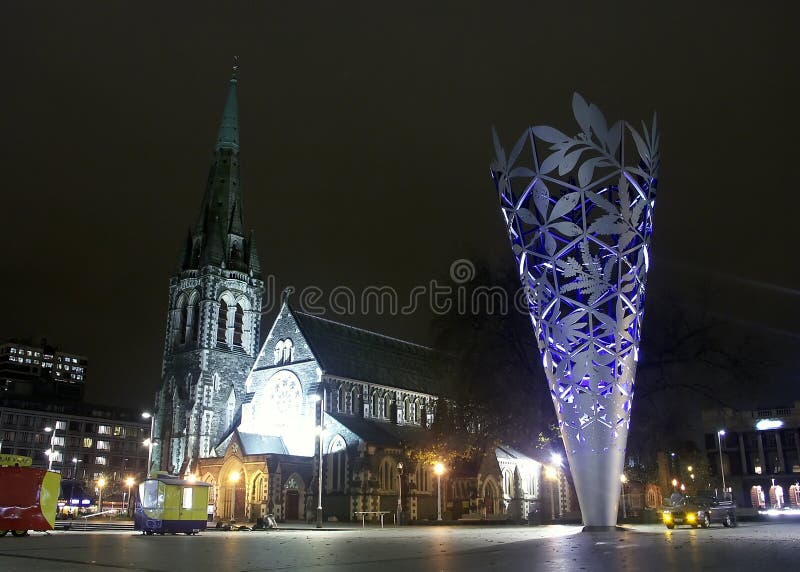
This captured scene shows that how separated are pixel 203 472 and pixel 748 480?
6822 cm

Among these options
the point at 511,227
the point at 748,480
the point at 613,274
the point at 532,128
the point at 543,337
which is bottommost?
the point at 748,480

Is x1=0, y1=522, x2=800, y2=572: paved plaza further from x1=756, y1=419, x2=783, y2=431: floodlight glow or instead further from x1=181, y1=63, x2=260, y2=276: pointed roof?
x1=756, y1=419, x2=783, y2=431: floodlight glow

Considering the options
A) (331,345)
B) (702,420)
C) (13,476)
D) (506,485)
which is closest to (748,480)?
(702,420)

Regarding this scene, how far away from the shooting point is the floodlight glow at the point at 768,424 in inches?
3406

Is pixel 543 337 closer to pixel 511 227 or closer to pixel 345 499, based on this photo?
pixel 511 227

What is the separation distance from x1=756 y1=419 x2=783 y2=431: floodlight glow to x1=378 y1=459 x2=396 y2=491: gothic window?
57.6 metres

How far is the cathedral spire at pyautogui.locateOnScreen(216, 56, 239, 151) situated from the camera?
6781cm

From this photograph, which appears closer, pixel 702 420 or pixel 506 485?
pixel 506 485

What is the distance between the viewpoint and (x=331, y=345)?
57688 mm

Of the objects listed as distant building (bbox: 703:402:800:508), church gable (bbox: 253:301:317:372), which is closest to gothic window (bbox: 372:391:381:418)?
church gable (bbox: 253:301:317:372)

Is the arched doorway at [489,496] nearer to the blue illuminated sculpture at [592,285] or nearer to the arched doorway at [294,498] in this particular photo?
the arched doorway at [294,498]

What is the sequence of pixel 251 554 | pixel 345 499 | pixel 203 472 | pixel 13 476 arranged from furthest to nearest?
pixel 203 472 < pixel 345 499 < pixel 13 476 < pixel 251 554

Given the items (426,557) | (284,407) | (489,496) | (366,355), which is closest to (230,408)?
(284,407)

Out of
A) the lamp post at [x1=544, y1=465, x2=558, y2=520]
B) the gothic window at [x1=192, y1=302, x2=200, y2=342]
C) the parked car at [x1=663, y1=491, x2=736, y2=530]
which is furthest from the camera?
the gothic window at [x1=192, y1=302, x2=200, y2=342]
